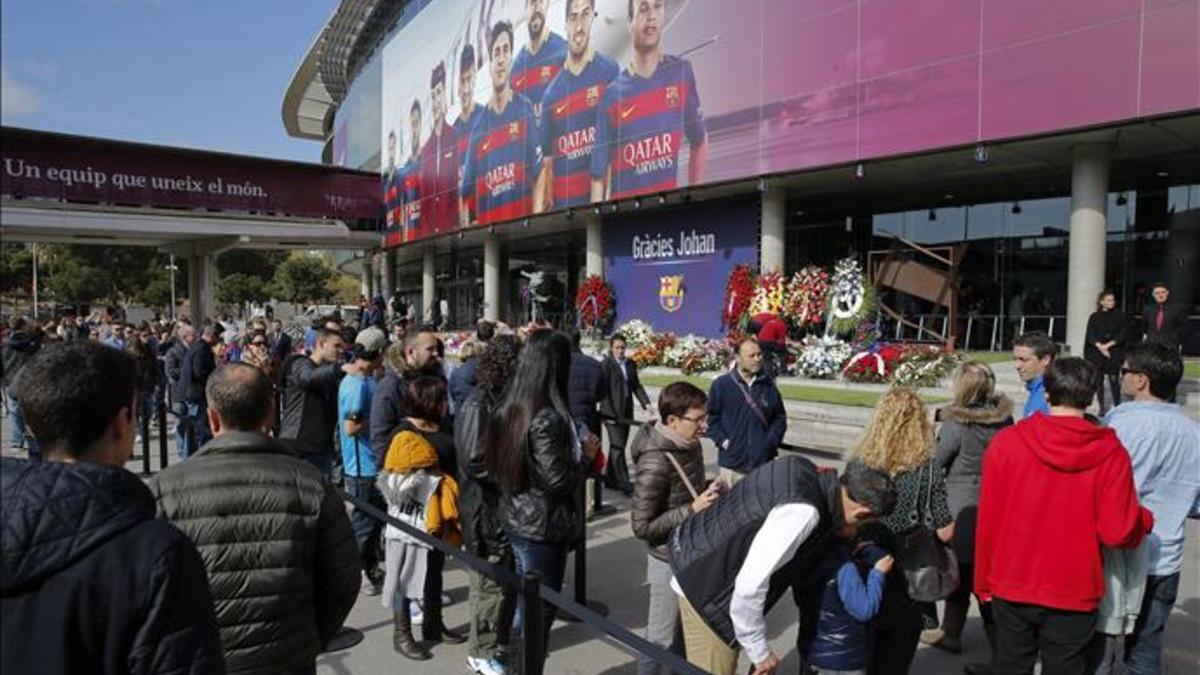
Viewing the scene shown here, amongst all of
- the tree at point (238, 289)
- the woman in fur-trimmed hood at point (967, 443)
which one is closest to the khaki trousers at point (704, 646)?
the woman in fur-trimmed hood at point (967, 443)

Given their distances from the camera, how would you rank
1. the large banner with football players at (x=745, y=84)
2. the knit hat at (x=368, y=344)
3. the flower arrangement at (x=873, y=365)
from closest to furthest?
the knit hat at (x=368, y=344)
the large banner with football players at (x=745, y=84)
the flower arrangement at (x=873, y=365)

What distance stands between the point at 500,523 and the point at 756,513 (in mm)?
1859

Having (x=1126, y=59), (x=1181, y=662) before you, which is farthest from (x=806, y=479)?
(x=1126, y=59)

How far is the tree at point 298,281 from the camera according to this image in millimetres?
69312

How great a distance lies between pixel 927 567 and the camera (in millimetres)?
A: 3115

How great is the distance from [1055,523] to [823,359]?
1196 centimetres

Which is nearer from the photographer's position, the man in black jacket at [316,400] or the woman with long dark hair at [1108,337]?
the man in black jacket at [316,400]

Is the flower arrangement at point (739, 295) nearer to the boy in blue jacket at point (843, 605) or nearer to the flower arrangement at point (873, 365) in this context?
the flower arrangement at point (873, 365)

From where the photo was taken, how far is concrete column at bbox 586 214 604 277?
82.6ft

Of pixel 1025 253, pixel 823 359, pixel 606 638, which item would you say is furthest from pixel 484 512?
pixel 1025 253

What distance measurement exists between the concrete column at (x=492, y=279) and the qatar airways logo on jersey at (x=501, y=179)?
9.93 feet

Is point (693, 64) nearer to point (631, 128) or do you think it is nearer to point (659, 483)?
point (631, 128)

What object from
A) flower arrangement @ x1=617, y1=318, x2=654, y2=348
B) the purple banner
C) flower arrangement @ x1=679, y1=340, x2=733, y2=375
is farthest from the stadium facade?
the purple banner

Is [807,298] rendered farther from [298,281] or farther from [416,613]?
[298,281]
